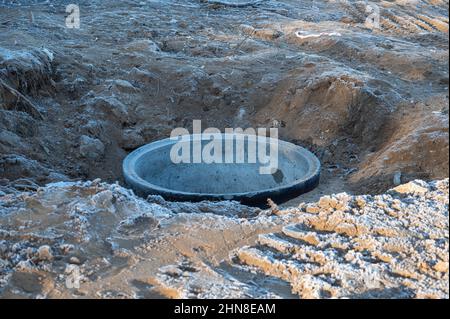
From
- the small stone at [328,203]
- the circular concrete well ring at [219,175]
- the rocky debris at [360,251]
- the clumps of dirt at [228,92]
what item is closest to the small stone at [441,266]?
the rocky debris at [360,251]

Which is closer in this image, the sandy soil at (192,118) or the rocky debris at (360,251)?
the rocky debris at (360,251)

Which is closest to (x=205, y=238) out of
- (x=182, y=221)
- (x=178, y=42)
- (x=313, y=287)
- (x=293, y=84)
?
(x=182, y=221)

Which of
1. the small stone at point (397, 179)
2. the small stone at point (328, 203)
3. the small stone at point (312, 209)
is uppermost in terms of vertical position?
the small stone at point (328, 203)

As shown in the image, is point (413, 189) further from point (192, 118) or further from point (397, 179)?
point (192, 118)

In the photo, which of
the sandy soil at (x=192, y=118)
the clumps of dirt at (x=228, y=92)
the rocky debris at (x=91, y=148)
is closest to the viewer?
the sandy soil at (x=192, y=118)

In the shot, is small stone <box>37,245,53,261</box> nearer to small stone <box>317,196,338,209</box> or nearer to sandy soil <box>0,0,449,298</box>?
sandy soil <box>0,0,449,298</box>

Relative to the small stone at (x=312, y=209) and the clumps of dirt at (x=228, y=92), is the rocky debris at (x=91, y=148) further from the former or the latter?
the small stone at (x=312, y=209)

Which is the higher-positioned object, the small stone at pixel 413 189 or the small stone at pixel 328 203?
the small stone at pixel 413 189
